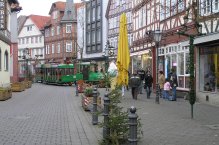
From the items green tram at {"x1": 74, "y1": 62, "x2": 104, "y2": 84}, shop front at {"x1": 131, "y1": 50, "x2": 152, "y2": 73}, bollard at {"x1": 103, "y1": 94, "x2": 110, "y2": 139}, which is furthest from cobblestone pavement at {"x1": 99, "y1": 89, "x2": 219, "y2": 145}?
green tram at {"x1": 74, "y1": 62, "x2": 104, "y2": 84}

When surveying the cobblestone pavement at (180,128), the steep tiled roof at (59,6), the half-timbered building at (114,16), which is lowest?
the cobblestone pavement at (180,128)

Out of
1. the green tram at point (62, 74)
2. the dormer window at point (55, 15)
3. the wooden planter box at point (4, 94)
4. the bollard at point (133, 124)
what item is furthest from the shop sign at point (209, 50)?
the dormer window at point (55, 15)

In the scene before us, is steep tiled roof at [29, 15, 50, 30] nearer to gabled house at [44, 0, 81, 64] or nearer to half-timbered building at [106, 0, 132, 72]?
gabled house at [44, 0, 81, 64]

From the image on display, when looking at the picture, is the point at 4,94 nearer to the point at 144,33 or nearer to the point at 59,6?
the point at 144,33

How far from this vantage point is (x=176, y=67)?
2622 cm

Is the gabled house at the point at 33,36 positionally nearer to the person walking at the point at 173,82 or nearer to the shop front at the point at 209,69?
the person walking at the point at 173,82

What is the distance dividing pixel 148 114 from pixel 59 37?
68924mm

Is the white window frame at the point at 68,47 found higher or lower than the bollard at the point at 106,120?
higher

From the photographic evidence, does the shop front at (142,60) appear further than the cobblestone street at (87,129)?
Yes

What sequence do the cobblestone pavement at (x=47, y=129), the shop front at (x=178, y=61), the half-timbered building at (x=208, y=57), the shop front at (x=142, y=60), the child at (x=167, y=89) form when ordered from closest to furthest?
the cobblestone pavement at (x=47, y=129) < the half-timbered building at (x=208, y=57) < the child at (x=167, y=89) < the shop front at (x=178, y=61) < the shop front at (x=142, y=60)

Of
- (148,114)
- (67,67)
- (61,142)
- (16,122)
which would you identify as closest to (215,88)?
(148,114)

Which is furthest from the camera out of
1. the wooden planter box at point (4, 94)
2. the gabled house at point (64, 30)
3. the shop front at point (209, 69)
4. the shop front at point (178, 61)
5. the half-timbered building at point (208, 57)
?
the gabled house at point (64, 30)

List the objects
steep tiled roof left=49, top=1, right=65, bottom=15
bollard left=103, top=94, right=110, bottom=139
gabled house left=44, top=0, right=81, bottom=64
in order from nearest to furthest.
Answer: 1. bollard left=103, top=94, right=110, bottom=139
2. gabled house left=44, top=0, right=81, bottom=64
3. steep tiled roof left=49, top=1, right=65, bottom=15

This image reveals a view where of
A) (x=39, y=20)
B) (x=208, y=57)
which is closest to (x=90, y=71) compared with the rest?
(x=208, y=57)
